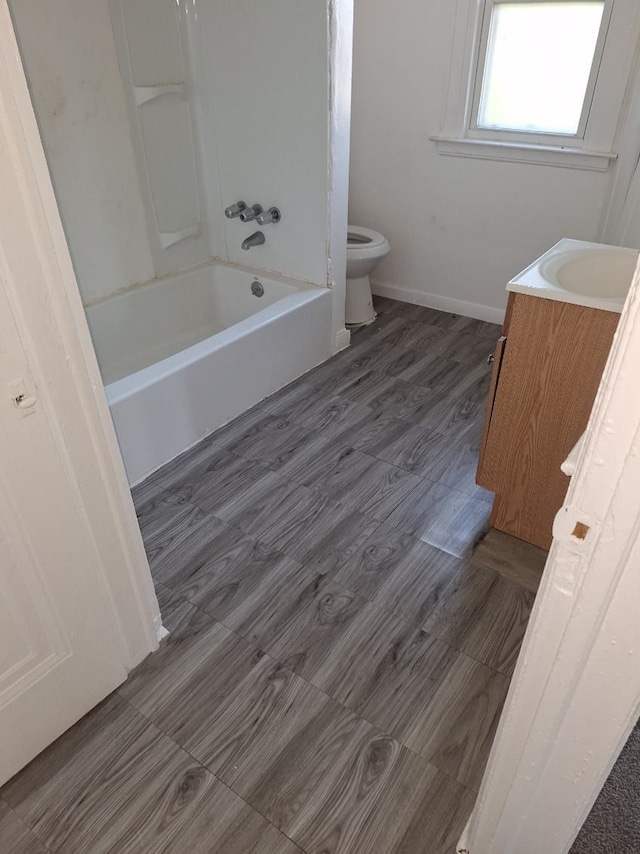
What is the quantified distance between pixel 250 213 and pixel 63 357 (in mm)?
1888

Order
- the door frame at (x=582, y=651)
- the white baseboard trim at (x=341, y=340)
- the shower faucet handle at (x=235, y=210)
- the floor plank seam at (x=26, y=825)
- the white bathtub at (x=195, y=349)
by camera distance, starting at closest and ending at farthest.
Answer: the door frame at (x=582, y=651) → the floor plank seam at (x=26, y=825) → the white bathtub at (x=195, y=349) → the shower faucet handle at (x=235, y=210) → the white baseboard trim at (x=341, y=340)

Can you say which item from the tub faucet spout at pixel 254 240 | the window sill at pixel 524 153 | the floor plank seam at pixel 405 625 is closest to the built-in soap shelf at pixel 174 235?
the tub faucet spout at pixel 254 240

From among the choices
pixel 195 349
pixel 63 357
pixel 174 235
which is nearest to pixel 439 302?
pixel 174 235

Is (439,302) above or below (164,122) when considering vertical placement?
below

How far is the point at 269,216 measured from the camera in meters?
2.71

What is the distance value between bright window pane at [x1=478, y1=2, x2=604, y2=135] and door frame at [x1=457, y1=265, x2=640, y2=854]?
8.68 feet

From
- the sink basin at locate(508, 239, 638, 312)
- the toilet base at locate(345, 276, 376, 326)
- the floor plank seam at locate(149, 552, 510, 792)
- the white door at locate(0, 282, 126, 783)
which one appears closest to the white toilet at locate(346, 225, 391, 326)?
the toilet base at locate(345, 276, 376, 326)

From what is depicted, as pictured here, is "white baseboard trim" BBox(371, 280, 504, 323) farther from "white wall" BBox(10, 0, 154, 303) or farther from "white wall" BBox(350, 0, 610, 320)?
"white wall" BBox(10, 0, 154, 303)

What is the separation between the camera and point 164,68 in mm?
2518

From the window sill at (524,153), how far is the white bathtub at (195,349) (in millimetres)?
1049

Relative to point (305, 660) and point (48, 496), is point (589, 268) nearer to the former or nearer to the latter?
point (305, 660)

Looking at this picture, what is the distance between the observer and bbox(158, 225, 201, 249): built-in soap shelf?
280 cm

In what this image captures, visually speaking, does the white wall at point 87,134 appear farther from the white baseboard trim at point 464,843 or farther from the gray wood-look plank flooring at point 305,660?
the white baseboard trim at point 464,843

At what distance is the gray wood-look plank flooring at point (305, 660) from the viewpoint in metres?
1.24
